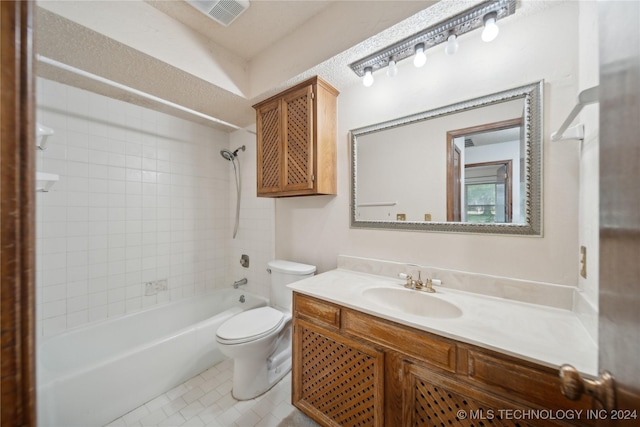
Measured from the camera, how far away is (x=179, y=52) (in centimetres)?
151

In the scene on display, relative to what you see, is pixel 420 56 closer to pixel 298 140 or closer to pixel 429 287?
pixel 298 140

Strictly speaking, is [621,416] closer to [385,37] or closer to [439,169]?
[439,169]

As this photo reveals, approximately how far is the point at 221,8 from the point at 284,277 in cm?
186

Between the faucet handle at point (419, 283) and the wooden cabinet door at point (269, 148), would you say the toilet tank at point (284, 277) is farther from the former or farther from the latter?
the faucet handle at point (419, 283)

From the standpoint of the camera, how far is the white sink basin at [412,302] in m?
1.23

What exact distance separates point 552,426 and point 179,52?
2512mm

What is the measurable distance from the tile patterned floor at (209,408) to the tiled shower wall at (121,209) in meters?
0.87

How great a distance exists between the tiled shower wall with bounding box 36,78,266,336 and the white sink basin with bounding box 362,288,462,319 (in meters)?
1.27

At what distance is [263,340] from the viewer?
153 centimetres

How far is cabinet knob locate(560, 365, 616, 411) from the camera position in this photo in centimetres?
41

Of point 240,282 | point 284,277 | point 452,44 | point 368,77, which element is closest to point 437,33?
point 452,44

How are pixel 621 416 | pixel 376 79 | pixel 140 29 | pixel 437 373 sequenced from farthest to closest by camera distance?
pixel 376 79 → pixel 140 29 → pixel 437 373 → pixel 621 416

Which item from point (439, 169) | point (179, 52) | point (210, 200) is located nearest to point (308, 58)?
point (179, 52)

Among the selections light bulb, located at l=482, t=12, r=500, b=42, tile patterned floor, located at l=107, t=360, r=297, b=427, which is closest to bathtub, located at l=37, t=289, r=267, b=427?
tile patterned floor, located at l=107, t=360, r=297, b=427
